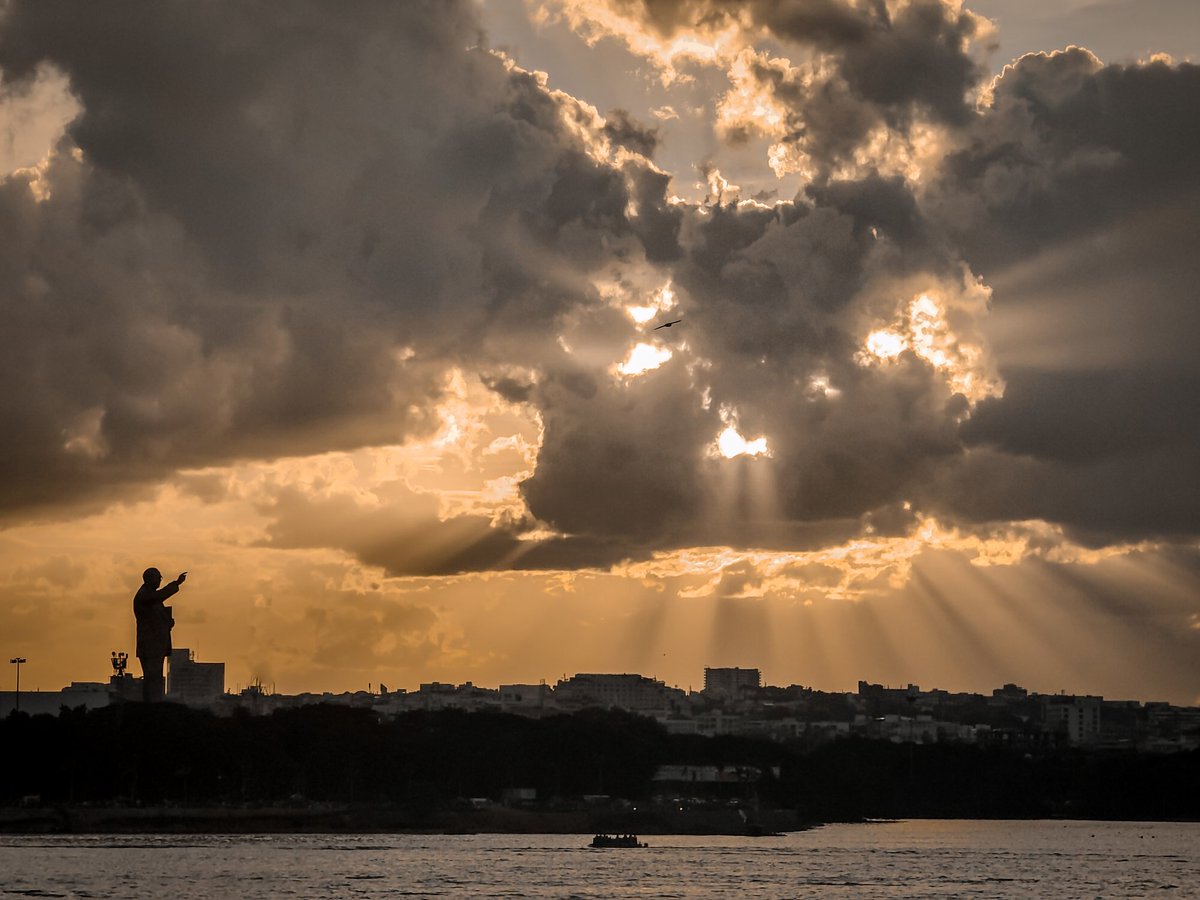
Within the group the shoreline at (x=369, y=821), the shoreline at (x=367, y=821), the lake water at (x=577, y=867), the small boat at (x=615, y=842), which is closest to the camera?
the lake water at (x=577, y=867)

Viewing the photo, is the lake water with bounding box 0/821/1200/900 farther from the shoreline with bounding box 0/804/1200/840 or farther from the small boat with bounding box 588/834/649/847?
the shoreline with bounding box 0/804/1200/840

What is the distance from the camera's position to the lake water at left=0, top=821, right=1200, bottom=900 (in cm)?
10656

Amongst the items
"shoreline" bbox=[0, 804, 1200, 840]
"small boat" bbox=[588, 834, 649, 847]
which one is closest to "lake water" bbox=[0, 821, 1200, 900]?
"small boat" bbox=[588, 834, 649, 847]

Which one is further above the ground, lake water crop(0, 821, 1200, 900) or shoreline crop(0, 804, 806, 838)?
shoreline crop(0, 804, 806, 838)

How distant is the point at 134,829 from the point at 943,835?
6622 cm

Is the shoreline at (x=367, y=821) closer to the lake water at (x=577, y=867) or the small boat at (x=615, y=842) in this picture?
the lake water at (x=577, y=867)

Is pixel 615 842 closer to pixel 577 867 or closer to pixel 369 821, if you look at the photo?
pixel 369 821

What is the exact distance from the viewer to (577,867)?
12656cm

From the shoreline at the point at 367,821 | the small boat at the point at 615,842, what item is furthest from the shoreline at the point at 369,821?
the small boat at the point at 615,842

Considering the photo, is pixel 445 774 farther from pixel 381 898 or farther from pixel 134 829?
pixel 381 898

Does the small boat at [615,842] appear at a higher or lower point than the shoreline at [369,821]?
lower

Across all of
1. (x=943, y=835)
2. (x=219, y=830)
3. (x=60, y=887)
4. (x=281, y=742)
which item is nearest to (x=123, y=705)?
(x=281, y=742)

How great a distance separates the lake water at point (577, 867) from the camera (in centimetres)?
10656

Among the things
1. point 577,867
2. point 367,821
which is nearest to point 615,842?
point 367,821
